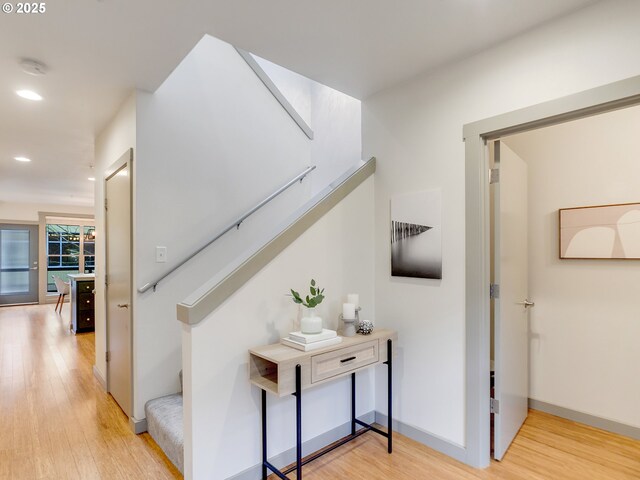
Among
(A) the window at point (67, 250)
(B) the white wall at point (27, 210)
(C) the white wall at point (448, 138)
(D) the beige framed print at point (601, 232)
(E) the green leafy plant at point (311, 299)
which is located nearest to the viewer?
(C) the white wall at point (448, 138)

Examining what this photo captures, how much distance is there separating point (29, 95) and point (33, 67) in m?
0.60

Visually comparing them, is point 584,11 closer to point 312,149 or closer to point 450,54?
point 450,54

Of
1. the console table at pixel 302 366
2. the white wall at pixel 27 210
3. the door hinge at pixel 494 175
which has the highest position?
the white wall at pixel 27 210

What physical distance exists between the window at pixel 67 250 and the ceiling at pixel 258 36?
766 cm

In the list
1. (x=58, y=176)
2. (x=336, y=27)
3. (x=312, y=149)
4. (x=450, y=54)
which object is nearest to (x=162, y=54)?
(x=336, y=27)

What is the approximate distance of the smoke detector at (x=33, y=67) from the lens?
225cm

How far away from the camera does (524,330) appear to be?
8.68 feet

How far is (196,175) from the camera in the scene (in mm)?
2904

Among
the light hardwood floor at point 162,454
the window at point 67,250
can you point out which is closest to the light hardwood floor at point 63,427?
the light hardwood floor at point 162,454

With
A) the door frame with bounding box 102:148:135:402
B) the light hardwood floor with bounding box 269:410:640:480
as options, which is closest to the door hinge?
the light hardwood floor with bounding box 269:410:640:480

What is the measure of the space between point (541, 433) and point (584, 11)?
2.63 metres

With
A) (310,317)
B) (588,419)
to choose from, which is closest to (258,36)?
(310,317)

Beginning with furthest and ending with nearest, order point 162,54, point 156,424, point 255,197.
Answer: point 255,197
point 156,424
point 162,54

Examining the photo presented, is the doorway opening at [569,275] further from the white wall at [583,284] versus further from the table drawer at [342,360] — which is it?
the table drawer at [342,360]
